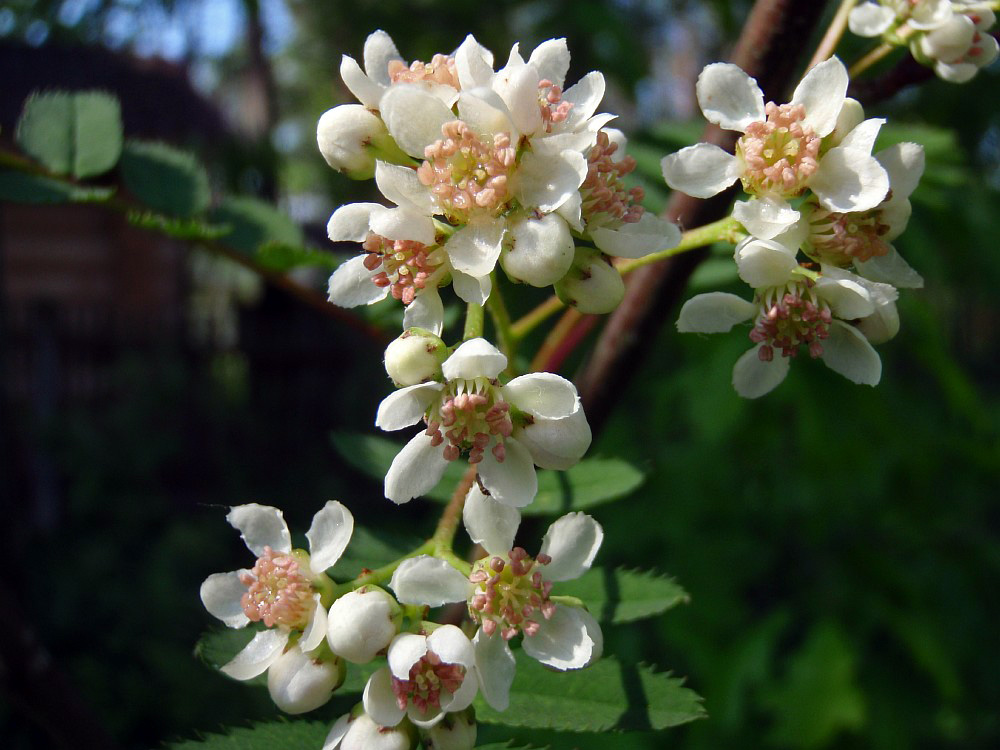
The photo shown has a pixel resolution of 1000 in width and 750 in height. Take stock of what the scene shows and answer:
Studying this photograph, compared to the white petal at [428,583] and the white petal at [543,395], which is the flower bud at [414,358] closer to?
the white petal at [543,395]

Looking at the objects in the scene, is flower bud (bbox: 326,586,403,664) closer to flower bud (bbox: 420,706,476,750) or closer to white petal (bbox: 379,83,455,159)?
flower bud (bbox: 420,706,476,750)

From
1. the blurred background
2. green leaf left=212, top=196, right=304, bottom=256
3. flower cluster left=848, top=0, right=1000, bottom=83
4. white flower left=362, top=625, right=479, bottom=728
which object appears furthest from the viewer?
the blurred background

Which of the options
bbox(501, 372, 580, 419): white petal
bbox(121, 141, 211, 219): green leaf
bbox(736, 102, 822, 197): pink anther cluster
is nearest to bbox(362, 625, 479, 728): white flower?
bbox(501, 372, 580, 419): white petal

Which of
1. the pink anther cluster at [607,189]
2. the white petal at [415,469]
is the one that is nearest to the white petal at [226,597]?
the white petal at [415,469]

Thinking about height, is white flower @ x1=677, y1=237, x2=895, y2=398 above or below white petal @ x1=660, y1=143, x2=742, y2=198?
below

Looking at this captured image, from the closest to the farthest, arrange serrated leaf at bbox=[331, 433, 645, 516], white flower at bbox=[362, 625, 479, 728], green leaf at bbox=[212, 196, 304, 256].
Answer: white flower at bbox=[362, 625, 479, 728]
serrated leaf at bbox=[331, 433, 645, 516]
green leaf at bbox=[212, 196, 304, 256]

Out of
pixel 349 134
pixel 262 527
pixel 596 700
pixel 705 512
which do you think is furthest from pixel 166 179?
pixel 705 512

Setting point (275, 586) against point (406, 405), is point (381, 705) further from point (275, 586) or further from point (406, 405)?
point (406, 405)

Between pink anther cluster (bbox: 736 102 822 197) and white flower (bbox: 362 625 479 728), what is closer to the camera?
white flower (bbox: 362 625 479 728)
